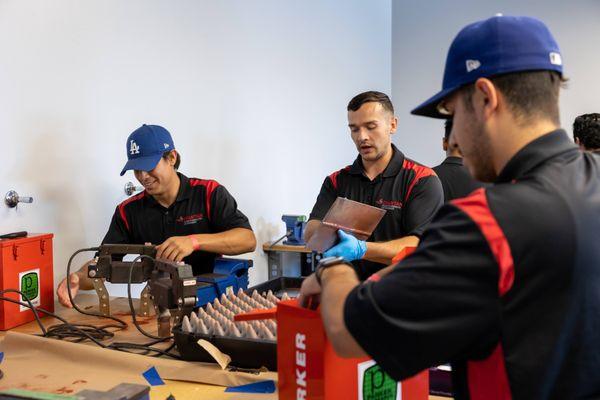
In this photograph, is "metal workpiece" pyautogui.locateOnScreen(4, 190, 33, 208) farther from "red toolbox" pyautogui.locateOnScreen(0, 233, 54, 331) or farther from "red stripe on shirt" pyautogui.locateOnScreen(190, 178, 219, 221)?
"red stripe on shirt" pyautogui.locateOnScreen(190, 178, 219, 221)

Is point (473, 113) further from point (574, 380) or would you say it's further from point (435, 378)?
point (435, 378)

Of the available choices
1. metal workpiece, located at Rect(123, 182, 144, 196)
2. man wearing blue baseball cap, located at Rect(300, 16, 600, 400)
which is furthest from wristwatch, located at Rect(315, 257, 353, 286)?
metal workpiece, located at Rect(123, 182, 144, 196)

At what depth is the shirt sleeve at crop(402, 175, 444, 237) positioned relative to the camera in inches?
78.0

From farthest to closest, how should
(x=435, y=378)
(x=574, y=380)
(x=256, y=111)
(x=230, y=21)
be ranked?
1. (x=256, y=111)
2. (x=230, y=21)
3. (x=435, y=378)
4. (x=574, y=380)

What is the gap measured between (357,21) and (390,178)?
3078 mm

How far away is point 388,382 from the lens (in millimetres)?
933

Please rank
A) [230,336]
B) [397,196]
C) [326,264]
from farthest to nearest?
[397,196]
[230,336]
[326,264]

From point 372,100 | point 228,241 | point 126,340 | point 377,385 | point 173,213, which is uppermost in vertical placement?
point 372,100

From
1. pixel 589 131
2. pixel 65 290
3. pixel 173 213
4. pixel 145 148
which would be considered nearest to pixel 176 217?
pixel 173 213

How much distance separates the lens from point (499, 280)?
64cm

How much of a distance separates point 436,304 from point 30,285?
1.58 m

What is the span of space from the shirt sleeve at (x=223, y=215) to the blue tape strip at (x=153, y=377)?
1.00 m

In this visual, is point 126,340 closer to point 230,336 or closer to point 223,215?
point 230,336

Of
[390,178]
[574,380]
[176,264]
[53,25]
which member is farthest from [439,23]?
[574,380]
